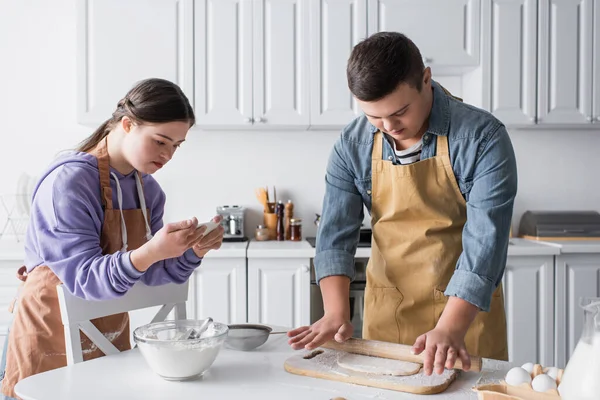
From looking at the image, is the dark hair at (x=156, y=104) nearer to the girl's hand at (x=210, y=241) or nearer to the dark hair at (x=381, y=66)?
the girl's hand at (x=210, y=241)

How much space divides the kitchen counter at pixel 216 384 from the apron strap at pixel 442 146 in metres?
0.53

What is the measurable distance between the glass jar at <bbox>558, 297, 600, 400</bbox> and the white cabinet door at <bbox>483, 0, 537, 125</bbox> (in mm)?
2620

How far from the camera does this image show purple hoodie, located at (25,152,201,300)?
140 centimetres

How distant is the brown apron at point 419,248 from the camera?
164 centimetres

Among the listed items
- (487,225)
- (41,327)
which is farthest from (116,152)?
(487,225)

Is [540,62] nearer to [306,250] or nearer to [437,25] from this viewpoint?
[437,25]

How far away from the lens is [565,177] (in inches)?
145

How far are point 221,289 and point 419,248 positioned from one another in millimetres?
1557

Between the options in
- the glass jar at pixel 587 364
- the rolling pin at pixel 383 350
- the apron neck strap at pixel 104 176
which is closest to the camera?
the glass jar at pixel 587 364

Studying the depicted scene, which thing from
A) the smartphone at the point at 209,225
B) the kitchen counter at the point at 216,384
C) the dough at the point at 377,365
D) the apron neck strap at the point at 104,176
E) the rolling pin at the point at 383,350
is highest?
the apron neck strap at the point at 104,176

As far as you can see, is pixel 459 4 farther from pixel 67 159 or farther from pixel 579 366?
pixel 579 366

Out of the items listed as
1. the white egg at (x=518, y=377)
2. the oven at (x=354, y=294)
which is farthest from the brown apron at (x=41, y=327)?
the oven at (x=354, y=294)

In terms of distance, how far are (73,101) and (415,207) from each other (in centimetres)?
251

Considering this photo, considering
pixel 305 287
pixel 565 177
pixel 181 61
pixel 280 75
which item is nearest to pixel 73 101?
pixel 181 61
